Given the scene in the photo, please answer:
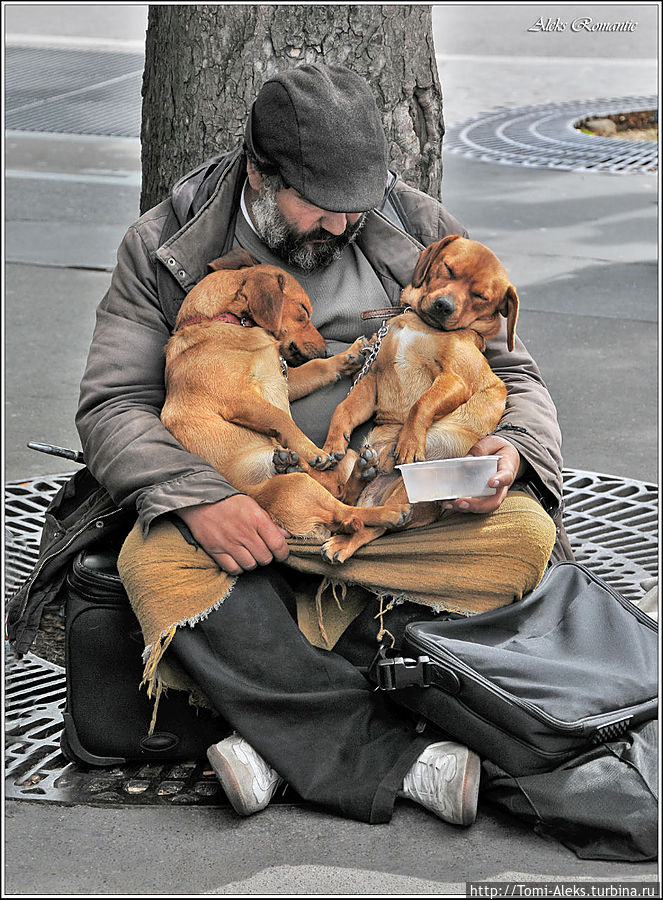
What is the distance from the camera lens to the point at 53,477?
13.9 feet

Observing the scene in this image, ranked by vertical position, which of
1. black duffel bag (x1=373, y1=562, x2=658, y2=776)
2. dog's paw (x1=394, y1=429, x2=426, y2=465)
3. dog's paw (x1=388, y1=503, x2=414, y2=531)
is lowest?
black duffel bag (x1=373, y1=562, x2=658, y2=776)

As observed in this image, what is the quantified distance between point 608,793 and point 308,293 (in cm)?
142

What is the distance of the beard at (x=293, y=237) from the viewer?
282 cm

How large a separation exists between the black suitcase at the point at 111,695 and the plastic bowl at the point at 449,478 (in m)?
0.72

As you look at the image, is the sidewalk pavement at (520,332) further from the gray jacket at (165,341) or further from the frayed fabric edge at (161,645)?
the gray jacket at (165,341)

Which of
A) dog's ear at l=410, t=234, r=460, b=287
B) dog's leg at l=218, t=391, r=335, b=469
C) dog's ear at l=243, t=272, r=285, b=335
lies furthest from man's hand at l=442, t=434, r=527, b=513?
dog's ear at l=243, t=272, r=285, b=335

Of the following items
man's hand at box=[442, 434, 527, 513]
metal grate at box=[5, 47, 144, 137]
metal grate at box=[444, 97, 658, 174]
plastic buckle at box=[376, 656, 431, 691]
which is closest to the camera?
plastic buckle at box=[376, 656, 431, 691]

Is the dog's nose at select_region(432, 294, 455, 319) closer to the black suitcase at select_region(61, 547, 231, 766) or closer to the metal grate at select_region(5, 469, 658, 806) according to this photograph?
the black suitcase at select_region(61, 547, 231, 766)

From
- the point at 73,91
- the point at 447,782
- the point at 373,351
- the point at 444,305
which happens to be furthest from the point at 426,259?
the point at 73,91

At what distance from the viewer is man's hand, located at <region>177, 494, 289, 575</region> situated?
8.12ft

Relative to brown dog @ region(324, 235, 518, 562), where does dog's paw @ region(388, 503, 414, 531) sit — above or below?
below

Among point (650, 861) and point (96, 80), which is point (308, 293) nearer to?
point (650, 861)

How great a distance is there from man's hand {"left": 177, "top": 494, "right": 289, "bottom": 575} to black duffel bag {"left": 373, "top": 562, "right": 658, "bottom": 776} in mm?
351

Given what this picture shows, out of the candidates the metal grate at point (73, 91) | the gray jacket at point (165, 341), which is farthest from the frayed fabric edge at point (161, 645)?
the metal grate at point (73, 91)
